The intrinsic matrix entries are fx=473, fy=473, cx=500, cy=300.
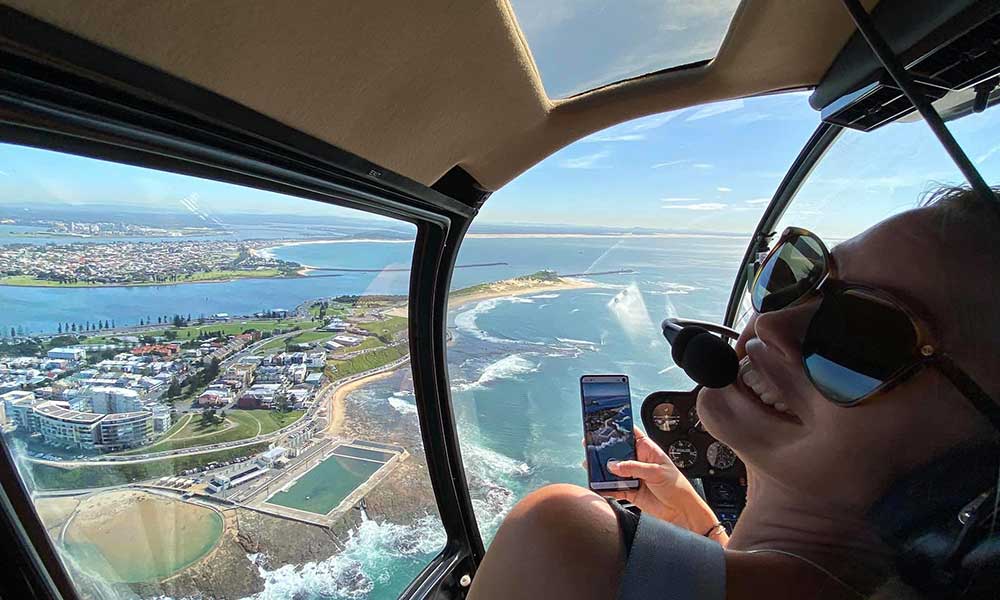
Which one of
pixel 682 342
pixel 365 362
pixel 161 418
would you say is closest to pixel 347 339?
pixel 365 362

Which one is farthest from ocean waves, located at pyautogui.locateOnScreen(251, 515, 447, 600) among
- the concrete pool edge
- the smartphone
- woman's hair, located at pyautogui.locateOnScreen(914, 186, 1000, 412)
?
woman's hair, located at pyautogui.locateOnScreen(914, 186, 1000, 412)

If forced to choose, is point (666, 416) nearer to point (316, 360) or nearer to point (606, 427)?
point (606, 427)

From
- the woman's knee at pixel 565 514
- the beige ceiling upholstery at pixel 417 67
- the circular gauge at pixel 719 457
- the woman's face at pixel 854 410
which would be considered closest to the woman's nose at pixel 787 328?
the woman's face at pixel 854 410

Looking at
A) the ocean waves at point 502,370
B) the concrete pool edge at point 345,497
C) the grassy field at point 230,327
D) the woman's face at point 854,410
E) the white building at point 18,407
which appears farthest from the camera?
the ocean waves at point 502,370

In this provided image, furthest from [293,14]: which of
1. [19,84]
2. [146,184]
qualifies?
[146,184]

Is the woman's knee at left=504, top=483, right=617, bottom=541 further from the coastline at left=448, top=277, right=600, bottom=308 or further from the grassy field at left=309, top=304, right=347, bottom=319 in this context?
the coastline at left=448, top=277, right=600, bottom=308

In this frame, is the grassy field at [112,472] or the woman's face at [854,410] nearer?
the woman's face at [854,410]

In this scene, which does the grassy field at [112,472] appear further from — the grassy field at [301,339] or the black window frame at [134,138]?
the grassy field at [301,339]
